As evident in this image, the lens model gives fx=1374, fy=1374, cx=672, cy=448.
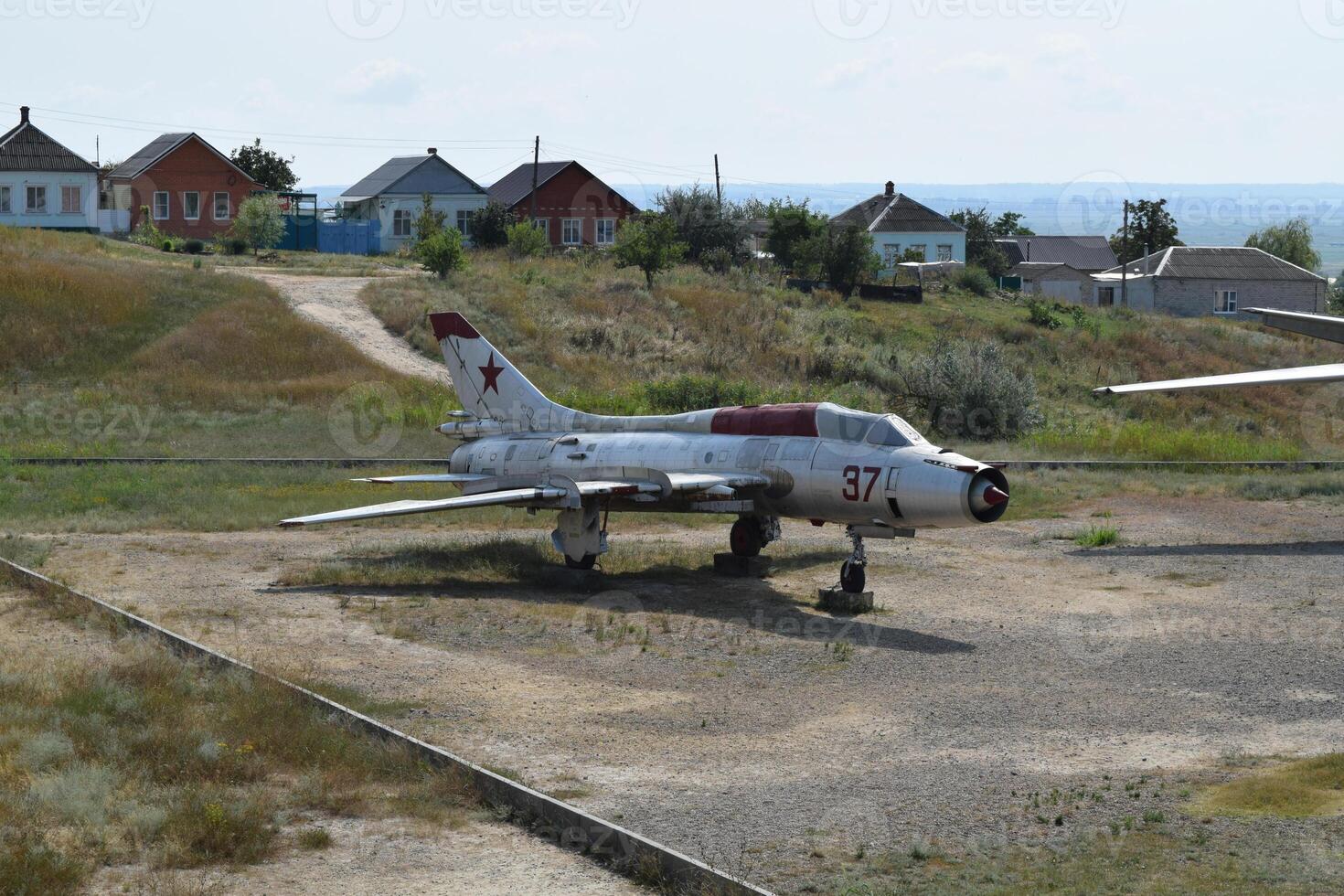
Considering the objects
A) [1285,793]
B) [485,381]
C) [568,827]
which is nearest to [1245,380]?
[485,381]

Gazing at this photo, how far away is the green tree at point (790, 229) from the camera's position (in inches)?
2805

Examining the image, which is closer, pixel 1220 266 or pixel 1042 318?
pixel 1042 318

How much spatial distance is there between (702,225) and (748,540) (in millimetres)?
54240

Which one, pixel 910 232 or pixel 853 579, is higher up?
pixel 910 232

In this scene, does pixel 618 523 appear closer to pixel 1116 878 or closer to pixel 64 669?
pixel 64 669

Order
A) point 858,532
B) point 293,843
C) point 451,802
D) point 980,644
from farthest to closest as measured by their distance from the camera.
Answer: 1. point 858,532
2. point 980,644
3. point 451,802
4. point 293,843

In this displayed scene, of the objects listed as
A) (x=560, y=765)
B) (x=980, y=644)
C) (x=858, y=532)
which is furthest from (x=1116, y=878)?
(x=858, y=532)

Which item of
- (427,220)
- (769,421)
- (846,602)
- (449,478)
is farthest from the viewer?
(427,220)

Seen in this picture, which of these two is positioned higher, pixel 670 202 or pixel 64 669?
pixel 670 202

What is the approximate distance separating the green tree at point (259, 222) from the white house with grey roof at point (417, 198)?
37.1 ft

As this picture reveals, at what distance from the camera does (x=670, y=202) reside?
75.5 meters

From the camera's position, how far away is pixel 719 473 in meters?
20.5

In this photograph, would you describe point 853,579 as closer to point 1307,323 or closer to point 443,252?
point 1307,323

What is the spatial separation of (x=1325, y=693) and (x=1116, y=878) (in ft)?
21.1
